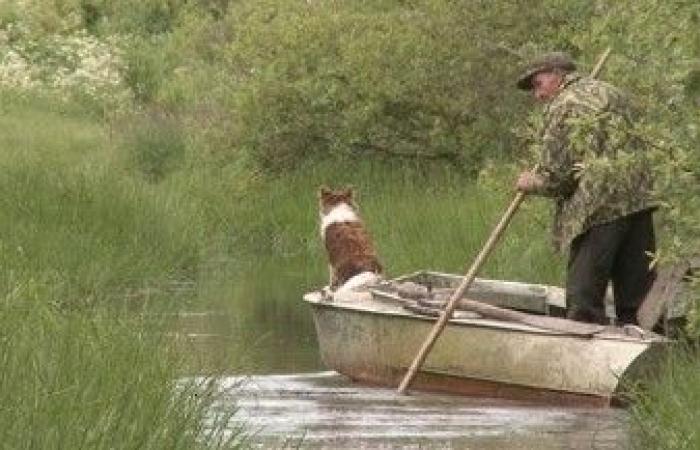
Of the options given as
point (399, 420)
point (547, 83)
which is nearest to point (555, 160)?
point (547, 83)

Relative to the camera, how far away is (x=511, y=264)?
1689 cm

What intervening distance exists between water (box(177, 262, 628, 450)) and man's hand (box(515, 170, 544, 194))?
129 centimetres

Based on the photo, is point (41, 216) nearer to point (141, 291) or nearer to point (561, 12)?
point (141, 291)

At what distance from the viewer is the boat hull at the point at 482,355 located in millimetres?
11594

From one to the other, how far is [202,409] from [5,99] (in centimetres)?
2498

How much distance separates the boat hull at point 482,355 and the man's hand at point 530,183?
0.87 m

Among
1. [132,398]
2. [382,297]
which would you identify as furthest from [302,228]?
[132,398]

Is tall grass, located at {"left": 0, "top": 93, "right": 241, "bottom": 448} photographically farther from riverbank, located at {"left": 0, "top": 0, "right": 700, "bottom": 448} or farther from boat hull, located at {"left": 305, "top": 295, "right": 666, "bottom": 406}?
boat hull, located at {"left": 305, "top": 295, "right": 666, "bottom": 406}

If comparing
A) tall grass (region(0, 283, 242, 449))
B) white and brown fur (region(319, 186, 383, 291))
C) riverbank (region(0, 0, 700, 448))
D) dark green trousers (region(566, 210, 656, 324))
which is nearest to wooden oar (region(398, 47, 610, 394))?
dark green trousers (region(566, 210, 656, 324))

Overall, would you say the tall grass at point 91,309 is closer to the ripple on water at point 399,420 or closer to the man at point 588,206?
the ripple on water at point 399,420

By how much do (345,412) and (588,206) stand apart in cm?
196

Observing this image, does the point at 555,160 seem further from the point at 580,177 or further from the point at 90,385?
the point at 90,385

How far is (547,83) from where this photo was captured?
506 inches

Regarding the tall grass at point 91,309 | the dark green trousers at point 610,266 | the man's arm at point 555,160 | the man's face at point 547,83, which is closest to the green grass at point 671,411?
the tall grass at point 91,309
